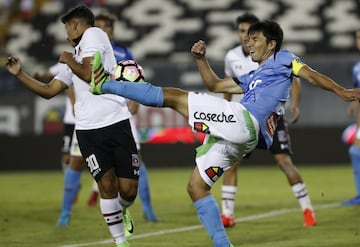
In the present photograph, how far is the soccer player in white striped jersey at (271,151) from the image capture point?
10.1 meters

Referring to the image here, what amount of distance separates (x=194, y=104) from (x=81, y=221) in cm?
431

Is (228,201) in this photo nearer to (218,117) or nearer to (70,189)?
(70,189)

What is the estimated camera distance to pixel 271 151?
10352mm

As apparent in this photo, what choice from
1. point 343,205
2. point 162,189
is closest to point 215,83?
point 343,205

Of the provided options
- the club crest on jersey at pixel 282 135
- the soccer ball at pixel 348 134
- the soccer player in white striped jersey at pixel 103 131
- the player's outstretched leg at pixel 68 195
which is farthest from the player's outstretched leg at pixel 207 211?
the soccer ball at pixel 348 134

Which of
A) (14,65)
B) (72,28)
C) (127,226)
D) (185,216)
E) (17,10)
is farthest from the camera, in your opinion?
(17,10)

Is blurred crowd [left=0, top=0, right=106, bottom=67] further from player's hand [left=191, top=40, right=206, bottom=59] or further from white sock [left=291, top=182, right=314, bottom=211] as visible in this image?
player's hand [left=191, top=40, right=206, bottom=59]

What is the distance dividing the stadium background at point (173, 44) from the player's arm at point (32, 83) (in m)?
9.91

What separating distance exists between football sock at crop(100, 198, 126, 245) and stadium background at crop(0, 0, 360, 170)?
33.8 ft

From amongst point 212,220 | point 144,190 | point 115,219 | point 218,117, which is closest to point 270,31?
point 218,117

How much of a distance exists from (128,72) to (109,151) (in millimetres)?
977

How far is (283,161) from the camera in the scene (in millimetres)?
10203

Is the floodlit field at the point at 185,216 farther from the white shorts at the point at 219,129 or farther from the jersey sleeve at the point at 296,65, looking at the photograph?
the jersey sleeve at the point at 296,65

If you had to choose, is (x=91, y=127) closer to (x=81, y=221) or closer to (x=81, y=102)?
(x=81, y=102)
